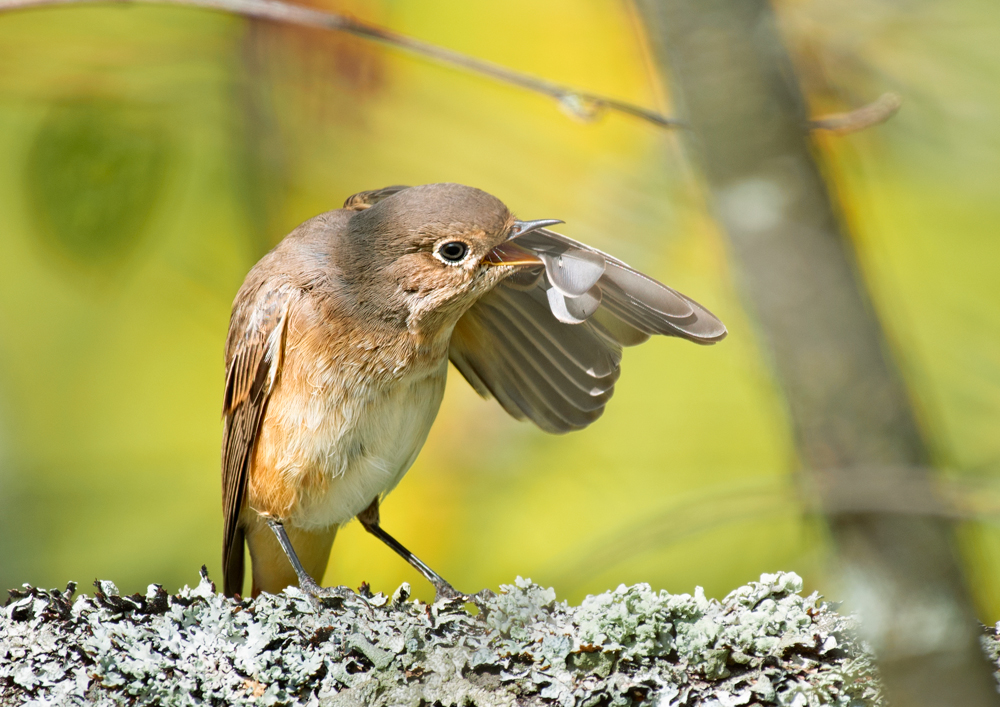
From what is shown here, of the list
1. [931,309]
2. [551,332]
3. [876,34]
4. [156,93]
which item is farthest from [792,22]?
[156,93]

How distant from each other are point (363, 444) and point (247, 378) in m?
0.50

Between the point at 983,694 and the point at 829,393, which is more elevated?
the point at 829,393

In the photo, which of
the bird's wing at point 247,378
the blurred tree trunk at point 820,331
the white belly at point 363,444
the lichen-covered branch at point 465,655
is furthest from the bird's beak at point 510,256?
the blurred tree trunk at point 820,331

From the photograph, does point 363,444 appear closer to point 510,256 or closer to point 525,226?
point 510,256

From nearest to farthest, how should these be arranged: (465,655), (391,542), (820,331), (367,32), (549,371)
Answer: (820,331), (465,655), (367,32), (549,371), (391,542)

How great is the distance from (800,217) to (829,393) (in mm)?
215

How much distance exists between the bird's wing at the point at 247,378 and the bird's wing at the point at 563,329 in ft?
2.30

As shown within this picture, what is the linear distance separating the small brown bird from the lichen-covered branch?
641 millimetres

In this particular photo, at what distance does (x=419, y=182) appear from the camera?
438 cm

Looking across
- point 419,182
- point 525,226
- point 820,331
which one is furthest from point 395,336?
point 820,331

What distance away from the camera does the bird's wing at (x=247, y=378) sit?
2.87 meters

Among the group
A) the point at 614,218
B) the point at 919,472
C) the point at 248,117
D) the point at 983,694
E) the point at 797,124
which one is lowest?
the point at 983,694

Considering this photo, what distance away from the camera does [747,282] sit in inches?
39.0

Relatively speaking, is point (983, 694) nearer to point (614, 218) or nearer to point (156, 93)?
point (614, 218)
